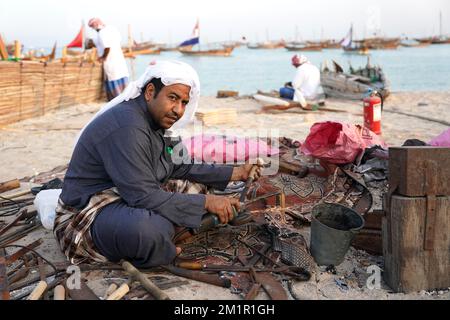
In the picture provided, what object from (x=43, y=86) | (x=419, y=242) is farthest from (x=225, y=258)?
(x=43, y=86)

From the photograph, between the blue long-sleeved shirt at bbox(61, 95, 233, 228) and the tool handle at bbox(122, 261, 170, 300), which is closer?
the tool handle at bbox(122, 261, 170, 300)

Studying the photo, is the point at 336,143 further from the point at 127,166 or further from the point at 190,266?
the point at 127,166

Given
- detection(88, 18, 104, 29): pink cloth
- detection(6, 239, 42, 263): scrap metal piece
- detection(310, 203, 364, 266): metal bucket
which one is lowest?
detection(6, 239, 42, 263): scrap metal piece

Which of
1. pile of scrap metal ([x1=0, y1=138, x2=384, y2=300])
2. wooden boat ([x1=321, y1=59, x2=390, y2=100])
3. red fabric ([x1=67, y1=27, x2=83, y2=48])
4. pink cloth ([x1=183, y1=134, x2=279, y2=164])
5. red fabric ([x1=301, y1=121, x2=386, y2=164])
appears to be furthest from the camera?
red fabric ([x1=67, y1=27, x2=83, y2=48])

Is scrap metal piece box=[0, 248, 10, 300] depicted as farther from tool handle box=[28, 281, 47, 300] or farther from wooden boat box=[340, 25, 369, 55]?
wooden boat box=[340, 25, 369, 55]

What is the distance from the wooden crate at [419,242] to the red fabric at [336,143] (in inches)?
73.3

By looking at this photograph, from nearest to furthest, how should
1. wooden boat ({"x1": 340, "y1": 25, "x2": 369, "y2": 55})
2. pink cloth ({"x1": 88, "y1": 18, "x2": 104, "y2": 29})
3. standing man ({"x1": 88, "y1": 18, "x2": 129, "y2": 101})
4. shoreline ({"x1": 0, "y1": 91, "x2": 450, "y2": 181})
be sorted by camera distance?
shoreline ({"x1": 0, "y1": 91, "x2": 450, "y2": 181}) < pink cloth ({"x1": 88, "y1": 18, "x2": 104, "y2": 29}) < standing man ({"x1": 88, "y1": 18, "x2": 129, "y2": 101}) < wooden boat ({"x1": 340, "y1": 25, "x2": 369, "y2": 55})

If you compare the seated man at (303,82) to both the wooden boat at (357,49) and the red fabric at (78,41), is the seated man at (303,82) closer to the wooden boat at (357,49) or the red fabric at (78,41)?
the red fabric at (78,41)

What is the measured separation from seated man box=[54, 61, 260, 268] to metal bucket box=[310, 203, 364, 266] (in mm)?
551

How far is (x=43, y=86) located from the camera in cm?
928

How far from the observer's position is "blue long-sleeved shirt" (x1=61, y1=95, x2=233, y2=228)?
2.41 metres

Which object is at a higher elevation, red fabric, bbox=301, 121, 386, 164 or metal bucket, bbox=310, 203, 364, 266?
red fabric, bbox=301, 121, 386, 164

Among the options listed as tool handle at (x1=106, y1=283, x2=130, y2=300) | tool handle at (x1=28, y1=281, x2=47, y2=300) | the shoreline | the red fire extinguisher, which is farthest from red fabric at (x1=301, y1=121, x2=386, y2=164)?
tool handle at (x1=28, y1=281, x2=47, y2=300)

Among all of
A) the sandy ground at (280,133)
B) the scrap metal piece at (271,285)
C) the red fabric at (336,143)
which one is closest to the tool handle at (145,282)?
the sandy ground at (280,133)
